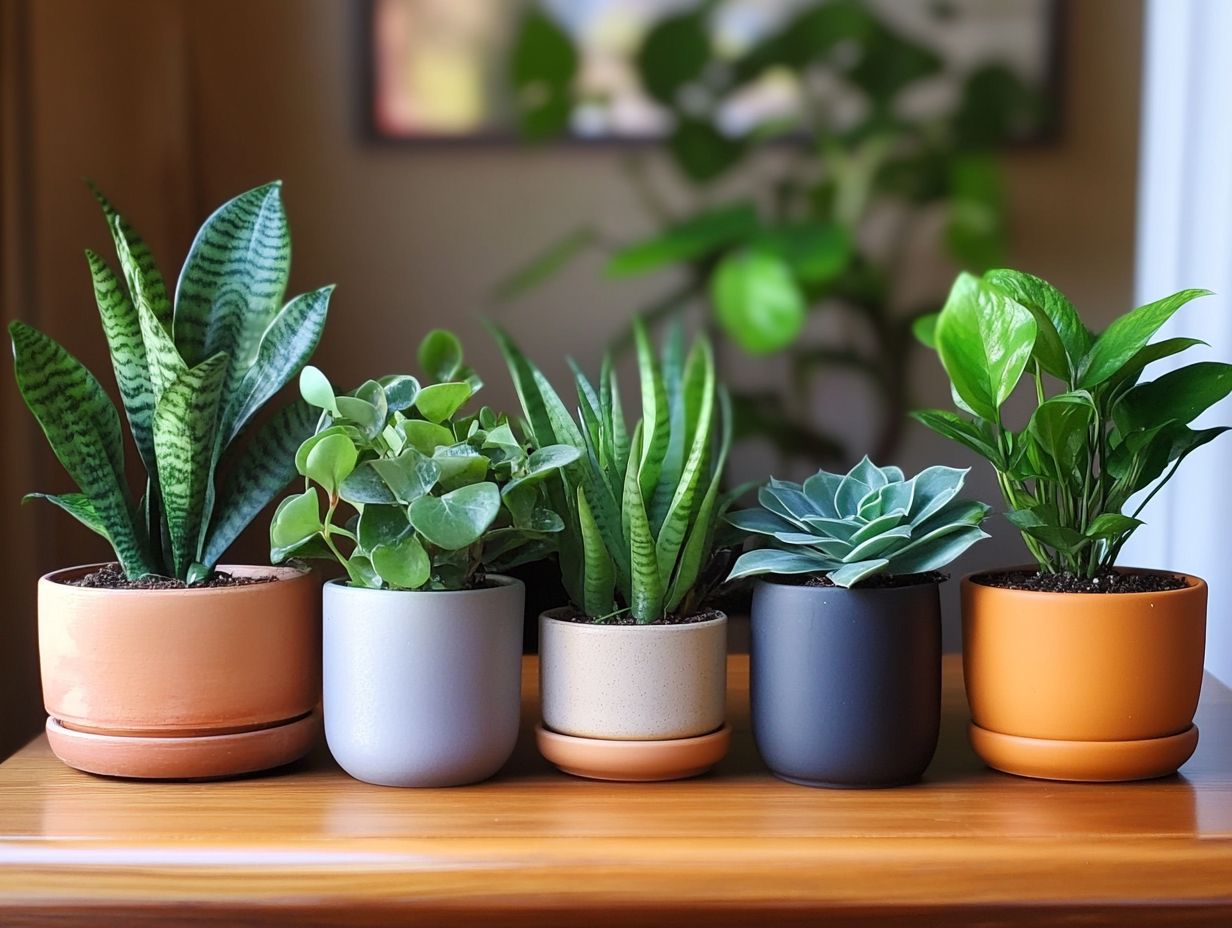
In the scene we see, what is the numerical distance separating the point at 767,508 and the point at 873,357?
1.16ft

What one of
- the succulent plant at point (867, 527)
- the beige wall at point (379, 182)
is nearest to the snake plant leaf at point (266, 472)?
the succulent plant at point (867, 527)

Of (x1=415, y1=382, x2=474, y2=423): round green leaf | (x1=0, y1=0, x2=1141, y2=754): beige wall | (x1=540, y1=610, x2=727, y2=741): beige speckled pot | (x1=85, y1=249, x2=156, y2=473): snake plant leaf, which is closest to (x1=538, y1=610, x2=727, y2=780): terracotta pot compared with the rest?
(x1=540, y1=610, x2=727, y2=741): beige speckled pot

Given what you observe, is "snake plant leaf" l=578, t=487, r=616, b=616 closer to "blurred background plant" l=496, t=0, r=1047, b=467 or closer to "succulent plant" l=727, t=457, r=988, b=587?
"succulent plant" l=727, t=457, r=988, b=587

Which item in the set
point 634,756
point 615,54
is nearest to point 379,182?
point 615,54

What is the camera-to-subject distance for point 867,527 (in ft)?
1.60

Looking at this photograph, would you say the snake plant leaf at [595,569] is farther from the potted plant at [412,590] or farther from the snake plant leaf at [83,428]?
the snake plant leaf at [83,428]

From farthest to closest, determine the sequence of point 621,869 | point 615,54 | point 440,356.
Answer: point 615,54, point 440,356, point 621,869

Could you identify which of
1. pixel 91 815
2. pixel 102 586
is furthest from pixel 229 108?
pixel 91 815

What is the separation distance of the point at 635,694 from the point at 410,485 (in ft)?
0.42

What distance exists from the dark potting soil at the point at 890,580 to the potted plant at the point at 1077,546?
0.8 inches

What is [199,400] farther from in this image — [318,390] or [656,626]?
[656,626]

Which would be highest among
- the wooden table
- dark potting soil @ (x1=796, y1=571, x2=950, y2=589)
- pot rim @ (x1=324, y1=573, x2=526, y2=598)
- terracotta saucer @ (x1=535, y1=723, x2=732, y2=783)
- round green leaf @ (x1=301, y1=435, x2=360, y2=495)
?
round green leaf @ (x1=301, y1=435, x2=360, y2=495)

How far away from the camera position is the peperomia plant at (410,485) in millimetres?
470

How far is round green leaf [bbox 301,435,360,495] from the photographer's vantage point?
0.47 metres
